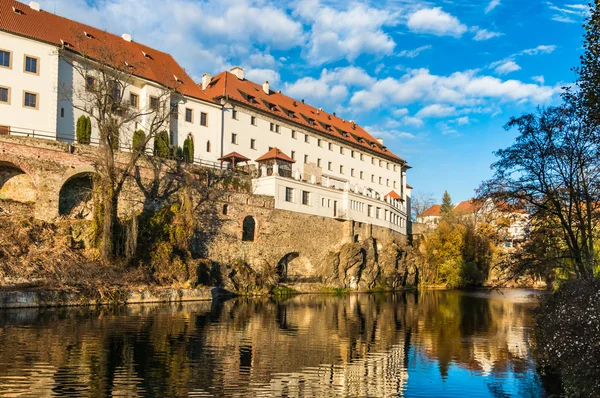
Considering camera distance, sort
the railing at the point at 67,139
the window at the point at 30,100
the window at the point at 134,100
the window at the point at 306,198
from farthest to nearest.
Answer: the window at the point at 306,198 → the window at the point at 134,100 → the window at the point at 30,100 → the railing at the point at 67,139

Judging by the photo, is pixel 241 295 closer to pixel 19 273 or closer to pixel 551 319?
pixel 19 273

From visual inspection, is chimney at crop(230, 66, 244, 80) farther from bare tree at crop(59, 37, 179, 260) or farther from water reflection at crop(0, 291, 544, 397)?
water reflection at crop(0, 291, 544, 397)

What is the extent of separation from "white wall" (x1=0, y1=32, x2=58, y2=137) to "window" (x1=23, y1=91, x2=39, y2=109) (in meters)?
0.20

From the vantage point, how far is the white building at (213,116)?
3653cm

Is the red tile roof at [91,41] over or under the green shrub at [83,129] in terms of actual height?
over

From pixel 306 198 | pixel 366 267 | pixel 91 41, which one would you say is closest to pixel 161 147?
pixel 91 41

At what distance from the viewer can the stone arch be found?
4631cm

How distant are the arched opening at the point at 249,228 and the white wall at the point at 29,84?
16.5 meters

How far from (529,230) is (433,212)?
9682cm

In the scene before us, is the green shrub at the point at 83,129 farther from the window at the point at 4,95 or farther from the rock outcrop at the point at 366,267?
the rock outcrop at the point at 366,267

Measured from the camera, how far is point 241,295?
3906 cm

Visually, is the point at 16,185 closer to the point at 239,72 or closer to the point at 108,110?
the point at 108,110

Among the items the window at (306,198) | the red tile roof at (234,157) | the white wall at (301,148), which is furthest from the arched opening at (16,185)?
the window at (306,198)

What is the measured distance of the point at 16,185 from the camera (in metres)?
32.8
